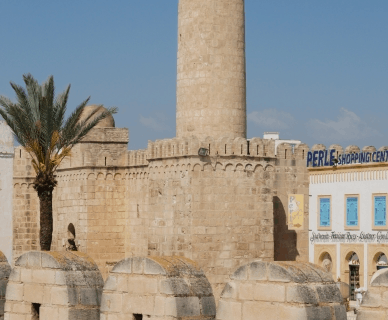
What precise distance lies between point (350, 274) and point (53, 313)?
17988 millimetres

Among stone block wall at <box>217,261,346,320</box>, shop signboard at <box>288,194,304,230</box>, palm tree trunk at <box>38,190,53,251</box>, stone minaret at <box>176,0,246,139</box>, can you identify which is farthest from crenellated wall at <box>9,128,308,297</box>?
stone block wall at <box>217,261,346,320</box>

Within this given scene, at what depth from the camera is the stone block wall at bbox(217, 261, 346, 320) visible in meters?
7.19

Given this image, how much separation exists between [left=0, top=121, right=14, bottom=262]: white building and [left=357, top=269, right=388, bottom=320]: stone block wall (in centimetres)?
2107

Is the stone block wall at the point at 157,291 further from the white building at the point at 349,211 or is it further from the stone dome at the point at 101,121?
the stone dome at the point at 101,121

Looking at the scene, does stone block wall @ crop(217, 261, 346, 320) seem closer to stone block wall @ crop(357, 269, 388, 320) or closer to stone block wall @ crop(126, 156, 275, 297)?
stone block wall @ crop(357, 269, 388, 320)

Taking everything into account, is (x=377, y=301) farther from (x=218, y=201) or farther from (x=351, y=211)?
(x=351, y=211)

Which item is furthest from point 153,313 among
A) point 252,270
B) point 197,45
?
point 197,45

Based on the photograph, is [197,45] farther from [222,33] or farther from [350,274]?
[350,274]

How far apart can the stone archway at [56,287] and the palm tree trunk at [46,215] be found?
15.4 meters

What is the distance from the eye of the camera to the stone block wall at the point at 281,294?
23.6 feet

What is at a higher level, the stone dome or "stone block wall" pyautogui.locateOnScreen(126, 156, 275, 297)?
the stone dome

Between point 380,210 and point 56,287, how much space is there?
16929mm

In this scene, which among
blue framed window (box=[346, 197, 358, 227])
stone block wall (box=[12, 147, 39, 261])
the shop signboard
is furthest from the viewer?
stone block wall (box=[12, 147, 39, 261])

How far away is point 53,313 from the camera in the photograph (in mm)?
9055
